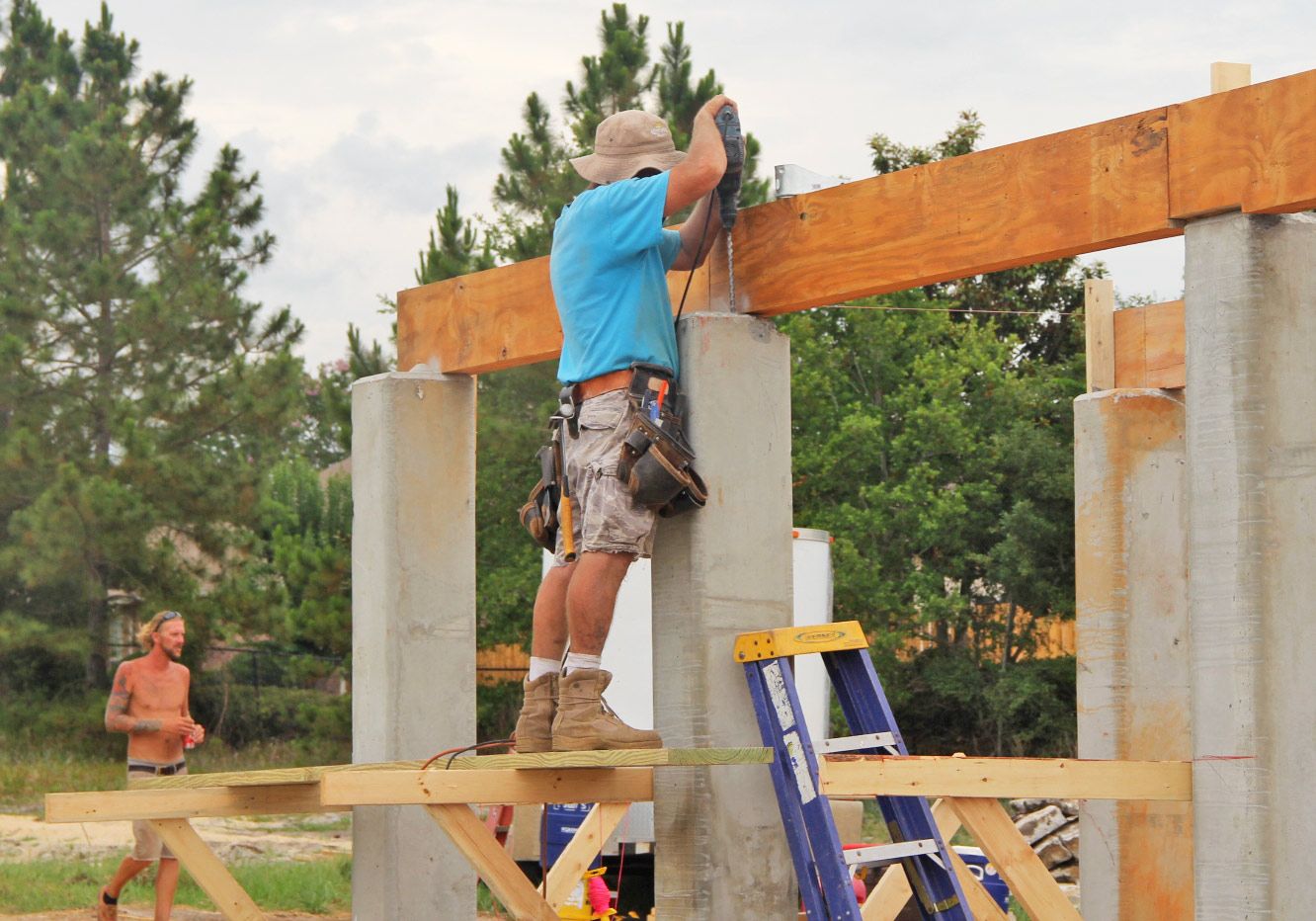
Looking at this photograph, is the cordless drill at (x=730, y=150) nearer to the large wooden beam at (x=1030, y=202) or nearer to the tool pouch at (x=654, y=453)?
the large wooden beam at (x=1030, y=202)

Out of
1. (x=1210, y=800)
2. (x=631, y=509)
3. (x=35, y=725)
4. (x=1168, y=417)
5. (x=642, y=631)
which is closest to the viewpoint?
(x=1210, y=800)

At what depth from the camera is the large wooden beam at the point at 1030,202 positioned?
461cm

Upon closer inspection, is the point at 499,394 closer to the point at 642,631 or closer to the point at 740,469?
the point at 642,631

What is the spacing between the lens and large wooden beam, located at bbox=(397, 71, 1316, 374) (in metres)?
4.61

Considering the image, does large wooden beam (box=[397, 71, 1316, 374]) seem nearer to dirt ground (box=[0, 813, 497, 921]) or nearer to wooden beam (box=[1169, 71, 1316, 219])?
wooden beam (box=[1169, 71, 1316, 219])

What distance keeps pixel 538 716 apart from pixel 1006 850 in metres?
1.50

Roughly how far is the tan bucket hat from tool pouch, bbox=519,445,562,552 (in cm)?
91

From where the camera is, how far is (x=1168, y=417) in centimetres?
761

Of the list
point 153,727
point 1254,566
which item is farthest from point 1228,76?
point 153,727

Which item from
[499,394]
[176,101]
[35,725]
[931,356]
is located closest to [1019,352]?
[931,356]

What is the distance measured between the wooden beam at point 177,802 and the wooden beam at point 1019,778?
82.8 inches

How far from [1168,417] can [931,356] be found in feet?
63.7

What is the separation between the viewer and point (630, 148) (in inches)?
221

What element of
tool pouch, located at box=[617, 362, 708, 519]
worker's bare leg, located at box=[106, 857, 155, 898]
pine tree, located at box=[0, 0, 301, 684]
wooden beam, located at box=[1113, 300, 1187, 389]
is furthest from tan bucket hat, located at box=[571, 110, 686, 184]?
pine tree, located at box=[0, 0, 301, 684]
